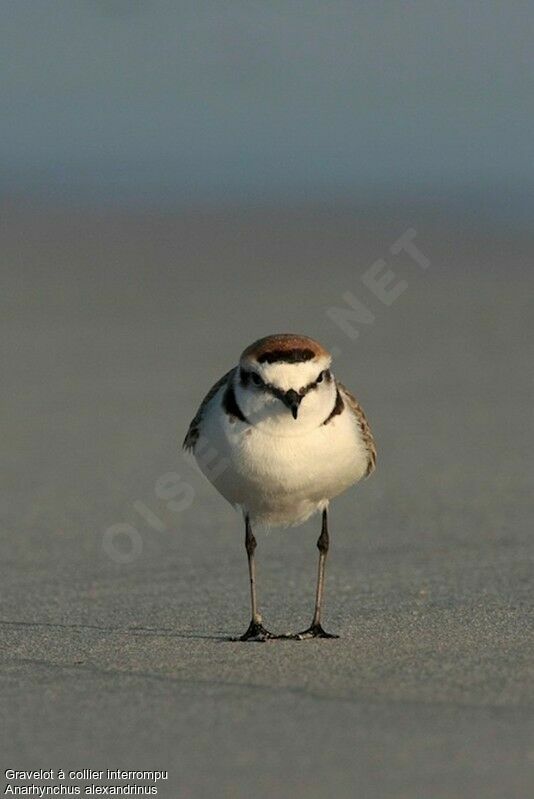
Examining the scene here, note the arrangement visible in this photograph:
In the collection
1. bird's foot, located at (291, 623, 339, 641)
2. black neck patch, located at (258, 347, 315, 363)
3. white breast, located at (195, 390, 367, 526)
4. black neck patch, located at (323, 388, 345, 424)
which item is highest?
black neck patch, located at (258, 347, 315, 363)

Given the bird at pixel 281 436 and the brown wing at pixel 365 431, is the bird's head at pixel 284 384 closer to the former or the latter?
the bird at pixel 281 436

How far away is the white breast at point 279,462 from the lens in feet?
20.2

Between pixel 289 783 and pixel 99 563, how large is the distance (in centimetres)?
423

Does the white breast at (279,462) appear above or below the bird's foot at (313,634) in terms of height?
above

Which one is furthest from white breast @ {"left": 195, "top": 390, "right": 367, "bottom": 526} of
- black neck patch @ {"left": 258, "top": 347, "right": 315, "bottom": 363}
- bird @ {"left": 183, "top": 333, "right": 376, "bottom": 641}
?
black neck patch @ {"left": 258, "top": 347, "right": 315, "bottom": 363}

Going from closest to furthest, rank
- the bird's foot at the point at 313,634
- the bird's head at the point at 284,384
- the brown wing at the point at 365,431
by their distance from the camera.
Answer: the bird's head at the point at 284,384, the bird's foot at the point at 313,634, the brown wing at the point at 365,431

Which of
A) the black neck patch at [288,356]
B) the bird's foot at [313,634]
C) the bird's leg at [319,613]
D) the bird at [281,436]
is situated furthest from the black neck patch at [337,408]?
the bird's foot at [313,634]

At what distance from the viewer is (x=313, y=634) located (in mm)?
6324

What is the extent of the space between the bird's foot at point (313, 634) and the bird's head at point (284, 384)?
797 millimetres

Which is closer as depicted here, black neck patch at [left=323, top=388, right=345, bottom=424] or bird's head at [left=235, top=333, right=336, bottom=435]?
bird's head at [left=235, top=333, right=336, bottom=435]

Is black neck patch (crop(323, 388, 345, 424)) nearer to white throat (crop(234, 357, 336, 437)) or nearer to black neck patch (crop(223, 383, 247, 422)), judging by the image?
white throat (crop(234, 357, 336, 437))

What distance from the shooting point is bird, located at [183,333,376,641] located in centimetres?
611

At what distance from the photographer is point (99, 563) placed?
8305mm

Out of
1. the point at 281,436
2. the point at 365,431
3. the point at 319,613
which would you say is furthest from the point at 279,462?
the point at 319,613
